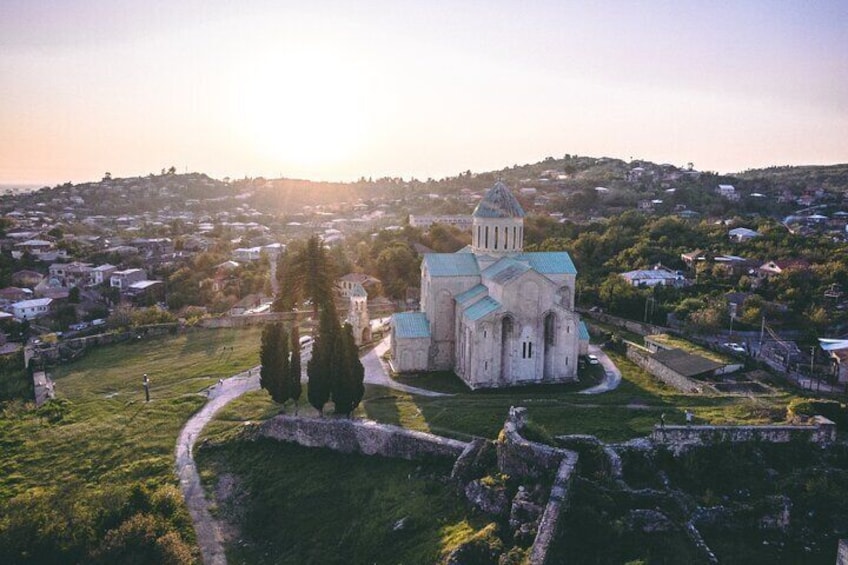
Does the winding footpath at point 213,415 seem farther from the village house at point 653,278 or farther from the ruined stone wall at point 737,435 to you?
the village house at point 653,278

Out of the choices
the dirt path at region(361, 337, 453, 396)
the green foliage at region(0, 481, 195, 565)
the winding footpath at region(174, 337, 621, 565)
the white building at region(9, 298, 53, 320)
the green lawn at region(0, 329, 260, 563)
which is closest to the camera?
the green foliage at region(0, 481, 195, 565)

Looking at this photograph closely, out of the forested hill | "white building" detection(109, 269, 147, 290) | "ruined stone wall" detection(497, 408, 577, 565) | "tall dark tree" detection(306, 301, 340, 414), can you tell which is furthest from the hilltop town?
the forested hill

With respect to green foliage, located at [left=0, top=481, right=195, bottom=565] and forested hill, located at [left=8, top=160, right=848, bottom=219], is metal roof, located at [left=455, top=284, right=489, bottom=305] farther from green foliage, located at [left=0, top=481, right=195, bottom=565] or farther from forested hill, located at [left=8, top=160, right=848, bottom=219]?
forested hill, located at [left=8, top=160, right=848, bottom=219]

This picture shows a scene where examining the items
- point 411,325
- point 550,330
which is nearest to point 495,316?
point 550,330

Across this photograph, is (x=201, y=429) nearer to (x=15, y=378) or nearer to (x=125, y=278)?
(x=15, y=378)

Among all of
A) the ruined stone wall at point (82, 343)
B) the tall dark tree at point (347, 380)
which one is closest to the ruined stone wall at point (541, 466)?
the tall dark tree at point (347, 380)

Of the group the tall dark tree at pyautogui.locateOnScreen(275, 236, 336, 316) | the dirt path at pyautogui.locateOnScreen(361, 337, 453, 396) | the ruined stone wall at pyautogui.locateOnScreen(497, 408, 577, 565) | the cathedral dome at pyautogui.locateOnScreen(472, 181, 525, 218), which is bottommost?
the dirt path at pyautogui.locateOnScreen(361, 337, 453, 396)
